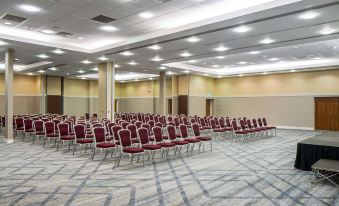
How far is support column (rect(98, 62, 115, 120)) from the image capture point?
646 inches

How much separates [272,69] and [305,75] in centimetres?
232

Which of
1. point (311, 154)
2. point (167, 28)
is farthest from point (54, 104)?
point (311, 154)

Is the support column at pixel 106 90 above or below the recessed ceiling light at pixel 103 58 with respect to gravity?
below

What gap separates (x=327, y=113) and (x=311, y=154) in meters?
13.8

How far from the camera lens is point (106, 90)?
16375mm

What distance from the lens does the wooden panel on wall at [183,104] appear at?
894 inches

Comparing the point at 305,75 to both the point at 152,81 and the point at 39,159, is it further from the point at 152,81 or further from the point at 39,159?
the point at 39,159

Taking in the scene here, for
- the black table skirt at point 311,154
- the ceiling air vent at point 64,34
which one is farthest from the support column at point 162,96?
the black table skirt at point 311,154

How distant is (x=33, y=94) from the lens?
23.6m

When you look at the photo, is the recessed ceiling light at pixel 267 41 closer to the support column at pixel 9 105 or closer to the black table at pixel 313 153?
the black table at pixel 313 153

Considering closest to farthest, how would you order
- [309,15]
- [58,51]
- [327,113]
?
[309,15] < [58,51] < [327,113]

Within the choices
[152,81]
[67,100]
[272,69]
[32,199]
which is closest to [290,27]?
[32,199]

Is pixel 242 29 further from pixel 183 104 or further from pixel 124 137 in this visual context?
pixel 183 104

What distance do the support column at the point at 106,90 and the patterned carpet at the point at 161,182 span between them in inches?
300
